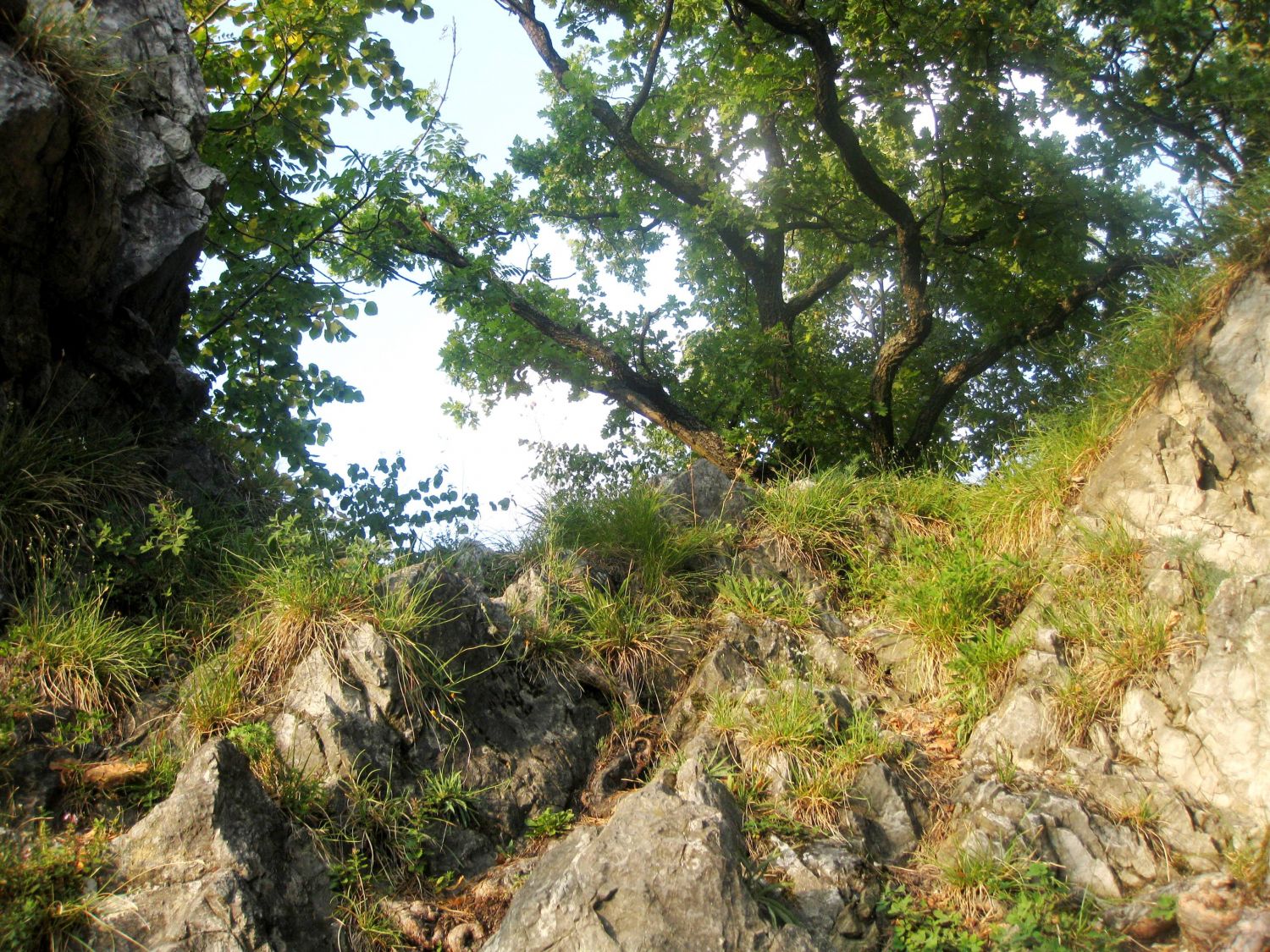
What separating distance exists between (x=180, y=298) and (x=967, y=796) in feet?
18.3

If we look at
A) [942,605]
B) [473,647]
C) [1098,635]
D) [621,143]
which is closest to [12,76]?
[473,647]

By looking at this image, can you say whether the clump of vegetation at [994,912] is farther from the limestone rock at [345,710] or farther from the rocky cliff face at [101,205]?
the rocky cliff face at [101,205]

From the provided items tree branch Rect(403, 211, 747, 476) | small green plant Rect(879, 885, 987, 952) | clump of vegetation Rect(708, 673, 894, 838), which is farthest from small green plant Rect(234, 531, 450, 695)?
tree branch Rect(403, 211, 747, 476)

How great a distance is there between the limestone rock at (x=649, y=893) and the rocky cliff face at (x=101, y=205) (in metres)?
3.96

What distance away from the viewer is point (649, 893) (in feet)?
12.1

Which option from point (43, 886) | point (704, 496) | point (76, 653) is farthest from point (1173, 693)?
point (76, 653)

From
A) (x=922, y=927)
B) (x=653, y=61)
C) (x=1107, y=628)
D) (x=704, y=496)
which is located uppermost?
(x=653, y=61)

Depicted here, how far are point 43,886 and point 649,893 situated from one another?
7.22 ft

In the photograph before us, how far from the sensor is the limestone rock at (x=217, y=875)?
3.53 m

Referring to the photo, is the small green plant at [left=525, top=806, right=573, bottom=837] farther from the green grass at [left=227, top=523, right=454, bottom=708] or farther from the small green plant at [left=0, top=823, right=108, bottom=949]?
the small green plant at [left=0, top=823, right=108, bottom=949]

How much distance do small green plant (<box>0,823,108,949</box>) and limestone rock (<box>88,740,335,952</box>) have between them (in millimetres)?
94

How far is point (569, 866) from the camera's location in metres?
3.89

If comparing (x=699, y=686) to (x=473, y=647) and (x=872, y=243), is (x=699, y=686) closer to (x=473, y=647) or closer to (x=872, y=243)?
(x=473, y=647)

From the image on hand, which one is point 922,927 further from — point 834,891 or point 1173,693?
point 1173,693
